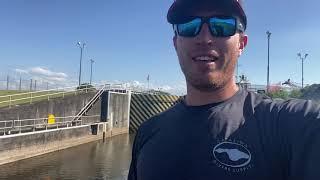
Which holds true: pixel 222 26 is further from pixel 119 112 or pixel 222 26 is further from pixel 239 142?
pixel 119 112

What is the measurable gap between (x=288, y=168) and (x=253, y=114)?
0.35 metres

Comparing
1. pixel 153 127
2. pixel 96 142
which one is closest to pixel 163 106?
pixel 96 142

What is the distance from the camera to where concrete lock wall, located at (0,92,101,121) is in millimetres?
28994

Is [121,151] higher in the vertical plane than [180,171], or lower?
lower

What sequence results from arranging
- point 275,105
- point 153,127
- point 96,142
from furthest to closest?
point 96,142
point 153,127
point 275,105

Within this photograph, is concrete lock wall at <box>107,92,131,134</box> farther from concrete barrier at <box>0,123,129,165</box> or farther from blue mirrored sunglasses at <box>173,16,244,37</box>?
blue mirrored sunglasses at <box>173,16,244,37</box>

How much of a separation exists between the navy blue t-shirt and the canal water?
18.5 metres

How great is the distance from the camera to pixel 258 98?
7.67 feet

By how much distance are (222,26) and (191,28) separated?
184 millimetres

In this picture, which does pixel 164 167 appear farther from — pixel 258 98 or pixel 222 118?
pixel 258 98

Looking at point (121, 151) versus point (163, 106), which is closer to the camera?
point (121, 151)

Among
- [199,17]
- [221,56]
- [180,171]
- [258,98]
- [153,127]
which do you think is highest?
[199,17]

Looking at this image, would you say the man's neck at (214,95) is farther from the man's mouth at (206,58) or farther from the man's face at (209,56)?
the man's mouth at (206,58)

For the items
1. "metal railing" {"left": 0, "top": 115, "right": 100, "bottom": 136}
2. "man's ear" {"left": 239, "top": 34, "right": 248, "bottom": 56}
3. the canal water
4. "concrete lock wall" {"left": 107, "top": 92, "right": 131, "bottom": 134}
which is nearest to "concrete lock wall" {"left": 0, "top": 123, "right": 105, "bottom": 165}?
the canal water
